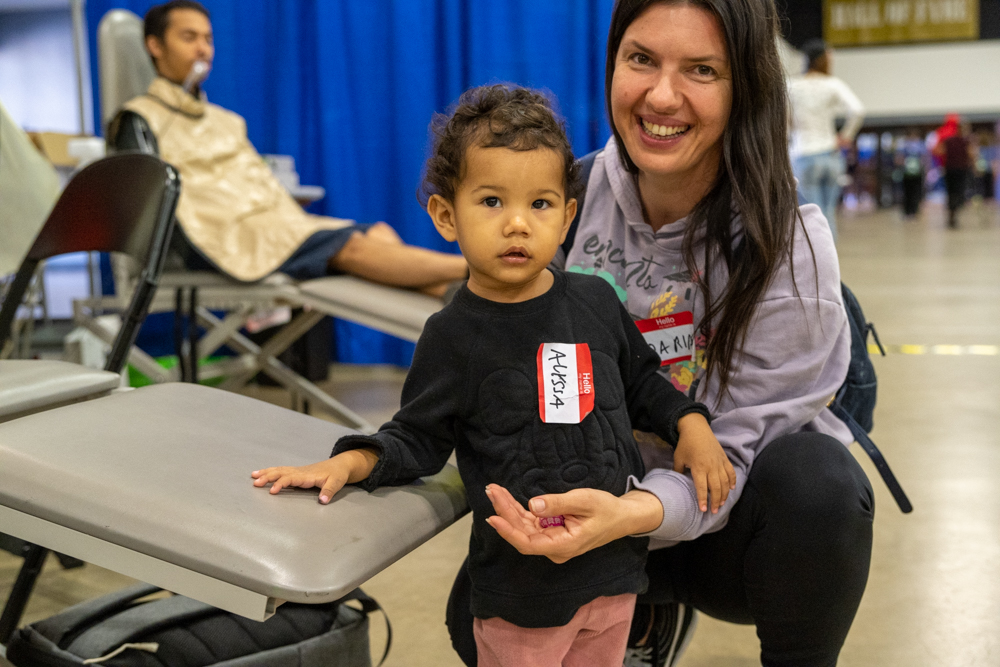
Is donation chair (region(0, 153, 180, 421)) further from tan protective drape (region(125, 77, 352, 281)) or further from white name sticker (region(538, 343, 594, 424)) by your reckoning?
tan protective drape (region(125, 77, 352, 281))

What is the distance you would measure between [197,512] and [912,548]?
1680 mm

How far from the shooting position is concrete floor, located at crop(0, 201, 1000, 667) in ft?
5.11

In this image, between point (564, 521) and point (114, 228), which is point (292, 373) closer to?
point (114, 228)

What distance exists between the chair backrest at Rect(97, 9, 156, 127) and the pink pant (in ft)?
8.15

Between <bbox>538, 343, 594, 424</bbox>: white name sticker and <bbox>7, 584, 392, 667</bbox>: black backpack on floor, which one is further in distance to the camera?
<bbox>7, 584, 392, 667</bbox>: black backpack on floor

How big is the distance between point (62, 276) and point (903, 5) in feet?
45.2

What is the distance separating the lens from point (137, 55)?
9.74 feet

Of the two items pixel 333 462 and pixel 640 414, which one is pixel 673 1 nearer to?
pixel 640 414

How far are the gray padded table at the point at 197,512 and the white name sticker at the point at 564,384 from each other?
18 centimetres

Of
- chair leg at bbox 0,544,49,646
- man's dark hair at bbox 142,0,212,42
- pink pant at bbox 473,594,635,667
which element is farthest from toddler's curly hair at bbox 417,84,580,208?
man's dark hair at bbox 142,0,212,42

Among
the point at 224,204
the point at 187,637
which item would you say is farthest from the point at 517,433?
the point at 224,204

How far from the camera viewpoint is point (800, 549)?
103 cm

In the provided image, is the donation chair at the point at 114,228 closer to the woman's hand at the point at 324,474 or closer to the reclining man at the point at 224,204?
the woman's hand at the point at 324,474

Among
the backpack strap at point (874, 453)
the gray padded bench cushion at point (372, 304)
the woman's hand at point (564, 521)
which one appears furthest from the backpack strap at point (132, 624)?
the gray padded bench cushion at point (372, 304)
